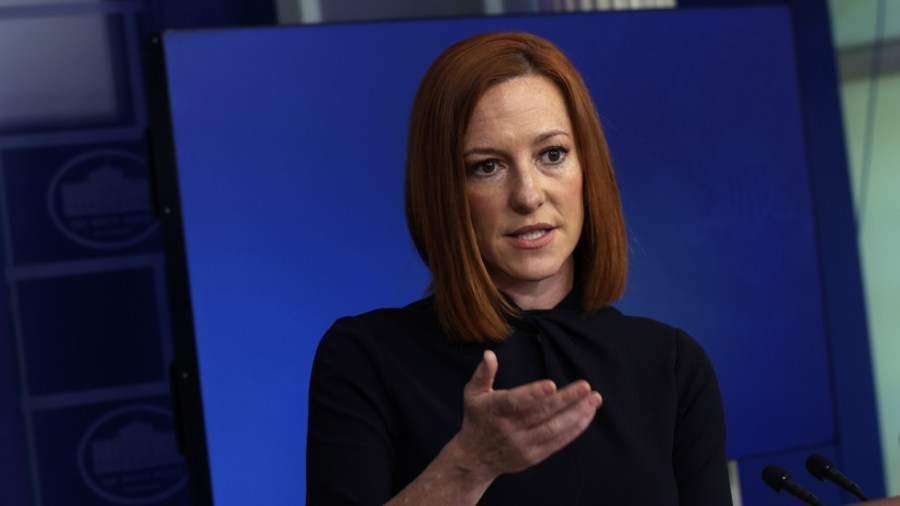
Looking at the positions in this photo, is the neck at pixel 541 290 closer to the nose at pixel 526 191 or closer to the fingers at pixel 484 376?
the nose at pixel 526 191

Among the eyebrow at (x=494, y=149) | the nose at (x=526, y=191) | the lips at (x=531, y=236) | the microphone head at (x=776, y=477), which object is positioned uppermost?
the eyebrow at (x=494, y=149)

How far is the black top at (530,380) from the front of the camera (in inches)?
53.4

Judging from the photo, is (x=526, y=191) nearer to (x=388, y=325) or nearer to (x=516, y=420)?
(x=388, y=325)

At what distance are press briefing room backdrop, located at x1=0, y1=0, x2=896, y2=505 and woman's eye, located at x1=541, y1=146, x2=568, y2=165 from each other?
4.49ft

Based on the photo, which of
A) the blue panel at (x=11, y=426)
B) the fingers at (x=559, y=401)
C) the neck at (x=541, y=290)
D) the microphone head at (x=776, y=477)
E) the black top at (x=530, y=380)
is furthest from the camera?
the blue panel at (x=11, y=426)

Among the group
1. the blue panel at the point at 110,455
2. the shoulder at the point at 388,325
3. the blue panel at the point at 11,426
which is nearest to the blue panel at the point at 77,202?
the blue panel at the point at 11,426

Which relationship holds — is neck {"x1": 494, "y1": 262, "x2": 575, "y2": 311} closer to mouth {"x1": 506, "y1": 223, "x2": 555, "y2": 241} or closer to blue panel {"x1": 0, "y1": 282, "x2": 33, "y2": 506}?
mouth {"x1": 506, "y1": 223, "x2": 555, "y2": 241}

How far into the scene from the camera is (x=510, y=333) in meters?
1.48

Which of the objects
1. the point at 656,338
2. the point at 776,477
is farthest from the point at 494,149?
the point at 776,477

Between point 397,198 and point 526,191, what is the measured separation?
4.87 ft

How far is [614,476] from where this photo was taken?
1.40 metres

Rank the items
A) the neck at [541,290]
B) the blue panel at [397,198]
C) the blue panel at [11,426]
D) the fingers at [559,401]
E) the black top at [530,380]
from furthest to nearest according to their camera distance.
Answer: the blue panel at [11,426] → the blue panel at [397,198] → the neck at [541,290] → the black top at [530,380] → the fingers at [559,401]

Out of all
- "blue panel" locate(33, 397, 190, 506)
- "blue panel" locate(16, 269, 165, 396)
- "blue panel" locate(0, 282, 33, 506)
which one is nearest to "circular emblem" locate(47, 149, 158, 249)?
"blue panel" locate(16, 269, 165, 396)

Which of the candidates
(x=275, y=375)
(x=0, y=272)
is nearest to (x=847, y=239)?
(x=275, y=375)
